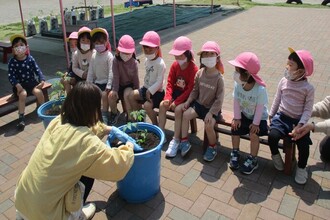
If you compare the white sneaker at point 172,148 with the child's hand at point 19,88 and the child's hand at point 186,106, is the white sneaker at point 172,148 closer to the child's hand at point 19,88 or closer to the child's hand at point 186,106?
the child's hand at point 186,106

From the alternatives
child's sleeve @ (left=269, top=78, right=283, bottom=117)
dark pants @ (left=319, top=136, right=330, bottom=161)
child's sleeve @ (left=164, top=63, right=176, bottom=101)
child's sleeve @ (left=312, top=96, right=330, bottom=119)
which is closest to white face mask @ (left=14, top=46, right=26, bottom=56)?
child's sleeve @ (left=164, top=63, right=176, bottom=101)

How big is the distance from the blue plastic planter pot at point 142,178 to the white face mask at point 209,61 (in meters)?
0.98

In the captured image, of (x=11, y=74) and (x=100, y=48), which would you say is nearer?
(x=100, y=48)

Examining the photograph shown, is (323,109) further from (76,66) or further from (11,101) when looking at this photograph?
(11,101)

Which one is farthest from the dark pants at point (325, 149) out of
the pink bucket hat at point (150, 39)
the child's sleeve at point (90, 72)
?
the child's sleeve at point (90, 72)

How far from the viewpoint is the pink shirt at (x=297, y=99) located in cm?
304

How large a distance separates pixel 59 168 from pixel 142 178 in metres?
0.89

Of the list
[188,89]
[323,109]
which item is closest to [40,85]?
[188,89]

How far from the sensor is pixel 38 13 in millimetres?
15562

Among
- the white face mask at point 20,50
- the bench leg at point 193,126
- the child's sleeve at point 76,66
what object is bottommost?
the bench leg at point 193,126

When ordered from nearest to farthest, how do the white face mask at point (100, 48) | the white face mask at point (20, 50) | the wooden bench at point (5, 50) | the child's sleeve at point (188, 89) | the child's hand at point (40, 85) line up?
1. the child's sleeve at point (188, 89)
2. the white face mask at point (100, 48)
3. the white face mask at point (20, 50)
4. the child's hand at point (40, 85)
5. the wooden bench at point (5, 50)

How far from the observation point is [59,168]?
2059mm

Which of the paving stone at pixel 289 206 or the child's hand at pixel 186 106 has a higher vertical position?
the child's hand at pixel 186 106

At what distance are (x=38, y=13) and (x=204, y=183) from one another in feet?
49.8
